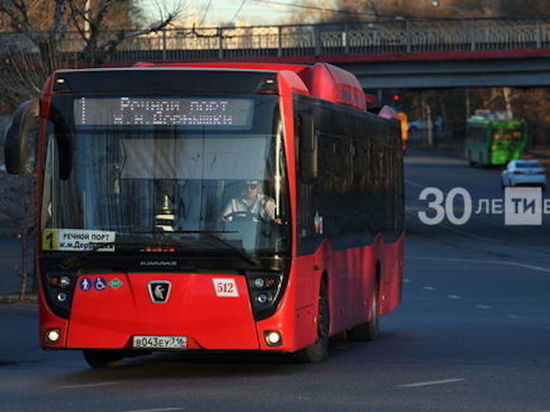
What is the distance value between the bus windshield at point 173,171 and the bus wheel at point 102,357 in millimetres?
1779

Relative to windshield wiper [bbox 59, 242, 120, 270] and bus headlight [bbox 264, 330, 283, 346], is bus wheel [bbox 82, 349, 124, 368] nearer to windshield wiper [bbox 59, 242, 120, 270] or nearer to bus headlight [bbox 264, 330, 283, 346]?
windshield wiper [bbox 59, 242, 120, 270]

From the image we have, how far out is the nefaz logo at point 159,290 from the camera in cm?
1385

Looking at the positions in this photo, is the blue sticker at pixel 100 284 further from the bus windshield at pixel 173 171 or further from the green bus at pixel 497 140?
the green bus at pixel 497 140

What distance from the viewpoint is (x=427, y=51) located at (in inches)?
2184

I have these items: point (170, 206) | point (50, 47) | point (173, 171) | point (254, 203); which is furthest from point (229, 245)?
point (50, 47)

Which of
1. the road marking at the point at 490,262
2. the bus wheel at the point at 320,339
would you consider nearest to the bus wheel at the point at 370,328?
the bus wheel at the point at 320,339

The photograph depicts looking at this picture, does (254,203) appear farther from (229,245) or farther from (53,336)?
(53,336)

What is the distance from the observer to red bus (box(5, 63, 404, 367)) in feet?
45.4

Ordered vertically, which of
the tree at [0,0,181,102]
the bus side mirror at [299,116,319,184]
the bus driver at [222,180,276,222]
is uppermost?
the tree at [0,0,181,102]

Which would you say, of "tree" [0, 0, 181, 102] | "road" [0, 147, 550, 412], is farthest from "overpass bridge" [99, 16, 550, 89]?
"road" [0, 147, 550, 412]

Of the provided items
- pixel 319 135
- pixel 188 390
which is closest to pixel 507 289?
pixel 319 135

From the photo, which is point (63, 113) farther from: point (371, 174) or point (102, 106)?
point (371, 174)

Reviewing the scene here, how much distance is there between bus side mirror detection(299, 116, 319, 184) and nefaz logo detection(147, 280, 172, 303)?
1.52 metres

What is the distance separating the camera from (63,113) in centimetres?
1418
